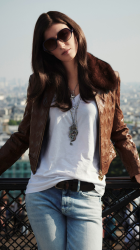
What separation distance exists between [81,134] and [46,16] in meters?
0.74

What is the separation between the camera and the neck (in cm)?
200

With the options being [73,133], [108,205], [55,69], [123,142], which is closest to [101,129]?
[73,133]

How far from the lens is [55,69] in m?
2.06

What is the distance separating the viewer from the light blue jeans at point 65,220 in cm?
169

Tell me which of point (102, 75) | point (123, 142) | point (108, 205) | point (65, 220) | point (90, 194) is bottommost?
point (108, 205)

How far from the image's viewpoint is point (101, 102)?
1936mm

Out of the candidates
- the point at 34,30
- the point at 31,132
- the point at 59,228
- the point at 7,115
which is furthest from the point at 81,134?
the point at 7,115

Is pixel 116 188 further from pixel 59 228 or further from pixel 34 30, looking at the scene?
pixel 34 30

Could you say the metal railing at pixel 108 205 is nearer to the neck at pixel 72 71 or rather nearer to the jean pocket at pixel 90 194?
the jean pocket at pixel 90 194

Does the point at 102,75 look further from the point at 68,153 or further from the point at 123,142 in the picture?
the point at 68,153

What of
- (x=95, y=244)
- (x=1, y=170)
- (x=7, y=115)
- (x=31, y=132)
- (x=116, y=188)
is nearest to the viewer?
(x=95, y=244)

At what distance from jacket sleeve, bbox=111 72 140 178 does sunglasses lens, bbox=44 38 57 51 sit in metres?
0.54

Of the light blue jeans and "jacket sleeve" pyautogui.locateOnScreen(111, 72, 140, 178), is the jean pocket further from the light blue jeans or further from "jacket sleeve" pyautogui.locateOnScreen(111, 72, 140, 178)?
"jacket sleeve" pyautogui.locateOnScreen(111, 72, 140, 178)

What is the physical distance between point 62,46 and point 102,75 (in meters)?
0.34
